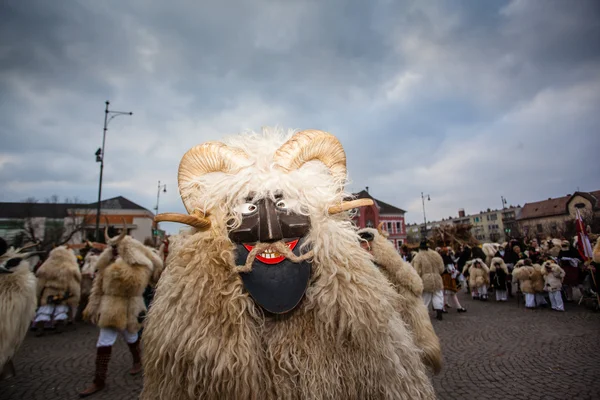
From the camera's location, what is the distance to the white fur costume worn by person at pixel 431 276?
26.3 feet

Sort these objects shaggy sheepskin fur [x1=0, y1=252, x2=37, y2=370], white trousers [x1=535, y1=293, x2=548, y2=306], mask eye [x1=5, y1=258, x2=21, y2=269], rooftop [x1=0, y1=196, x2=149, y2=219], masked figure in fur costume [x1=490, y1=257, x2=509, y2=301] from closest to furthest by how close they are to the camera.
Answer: shaggy sheepskin fur [x1=0, y1=252, x2=37, y2=370]
mask eye [x1=5, y1=258, x2=21, y2=269]
white trousers [x1=535, y1=293, x2=548, y2=306]
masked figure in fur costume [x1=490, y1=257, x2=509, y2=301]
rooftop [x1=0, y1=196, x2=149, y2=219]

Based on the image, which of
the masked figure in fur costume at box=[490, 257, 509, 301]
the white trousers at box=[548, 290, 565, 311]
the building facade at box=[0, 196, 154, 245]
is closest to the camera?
the white trousers at box=[548, 290, 565, 311]

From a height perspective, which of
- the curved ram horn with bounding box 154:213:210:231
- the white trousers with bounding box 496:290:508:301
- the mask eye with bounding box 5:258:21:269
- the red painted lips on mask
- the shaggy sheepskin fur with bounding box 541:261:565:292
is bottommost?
the white trousers with bounding box 496:290:508:301

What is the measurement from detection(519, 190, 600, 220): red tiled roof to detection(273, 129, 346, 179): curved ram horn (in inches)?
2859

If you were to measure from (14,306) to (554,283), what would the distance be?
12.5m

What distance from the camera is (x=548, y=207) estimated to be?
211ft

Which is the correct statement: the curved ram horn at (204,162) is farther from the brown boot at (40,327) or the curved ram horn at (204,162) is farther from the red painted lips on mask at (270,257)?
the brown boot at (40,327)

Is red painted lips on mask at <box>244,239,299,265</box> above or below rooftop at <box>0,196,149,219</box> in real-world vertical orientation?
below

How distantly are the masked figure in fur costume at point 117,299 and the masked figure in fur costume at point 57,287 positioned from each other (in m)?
4.14

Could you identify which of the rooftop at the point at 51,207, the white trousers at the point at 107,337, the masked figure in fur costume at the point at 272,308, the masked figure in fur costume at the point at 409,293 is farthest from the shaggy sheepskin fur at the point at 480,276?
the rooftop at the point at 51,207

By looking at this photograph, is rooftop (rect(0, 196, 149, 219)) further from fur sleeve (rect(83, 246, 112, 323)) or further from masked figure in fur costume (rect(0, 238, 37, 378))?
Answer: masked figure in fur costume (rect(0, 238, 37, 378))

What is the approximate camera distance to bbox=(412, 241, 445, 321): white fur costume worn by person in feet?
26.3

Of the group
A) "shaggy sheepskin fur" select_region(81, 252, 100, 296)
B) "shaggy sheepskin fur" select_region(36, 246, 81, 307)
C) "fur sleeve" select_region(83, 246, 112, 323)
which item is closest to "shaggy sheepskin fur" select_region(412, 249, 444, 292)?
"fur sleeve" select_region(83, 246, 112, 323)

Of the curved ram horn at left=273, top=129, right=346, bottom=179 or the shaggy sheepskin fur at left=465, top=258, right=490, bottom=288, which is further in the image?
the shaggy sheepskin fur at left=465, top=258, right=490, bottom=288
